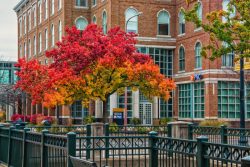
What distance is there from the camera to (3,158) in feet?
54.5

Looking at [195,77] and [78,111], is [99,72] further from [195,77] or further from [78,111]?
[78,111]

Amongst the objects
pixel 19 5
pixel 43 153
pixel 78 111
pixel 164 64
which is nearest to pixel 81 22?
pixel 78 111

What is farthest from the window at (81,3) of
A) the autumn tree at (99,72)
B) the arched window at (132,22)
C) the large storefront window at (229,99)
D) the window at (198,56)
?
the autumn tree at (99,72)

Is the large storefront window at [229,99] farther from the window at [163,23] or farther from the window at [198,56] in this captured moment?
the window at [163,23]

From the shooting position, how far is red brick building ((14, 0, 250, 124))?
47.4 meters

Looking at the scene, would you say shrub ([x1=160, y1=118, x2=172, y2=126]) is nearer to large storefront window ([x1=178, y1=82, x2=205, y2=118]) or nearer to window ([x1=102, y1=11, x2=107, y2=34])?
large storefront window ([x1=178, y1=82, x2=205, y2=118])

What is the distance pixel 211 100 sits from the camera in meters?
46.9

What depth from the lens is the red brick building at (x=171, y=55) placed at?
47406mm

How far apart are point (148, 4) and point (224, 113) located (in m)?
13.5

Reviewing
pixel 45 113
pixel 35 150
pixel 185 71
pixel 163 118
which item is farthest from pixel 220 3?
pixel 35 150

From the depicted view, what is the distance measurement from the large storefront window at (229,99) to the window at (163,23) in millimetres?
9601

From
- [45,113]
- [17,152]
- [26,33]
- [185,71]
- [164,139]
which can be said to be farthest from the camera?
[26,33]

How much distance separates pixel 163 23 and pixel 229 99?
1110 centimetres

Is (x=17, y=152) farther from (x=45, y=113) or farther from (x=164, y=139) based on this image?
(x=45, y=113)
